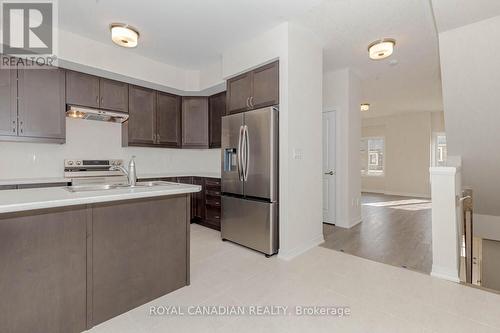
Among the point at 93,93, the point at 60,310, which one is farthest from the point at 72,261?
the point at 93,93

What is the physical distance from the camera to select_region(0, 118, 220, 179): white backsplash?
3.14m

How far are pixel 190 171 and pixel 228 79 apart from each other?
7.39 feet

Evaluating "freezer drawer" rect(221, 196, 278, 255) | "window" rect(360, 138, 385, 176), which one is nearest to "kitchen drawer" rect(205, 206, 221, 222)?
"freezer drawer" rect(221, 196, 278, 255)

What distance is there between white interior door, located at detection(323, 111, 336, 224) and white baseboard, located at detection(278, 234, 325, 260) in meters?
1.04

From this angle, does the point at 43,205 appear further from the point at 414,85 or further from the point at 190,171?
the point at 414,85

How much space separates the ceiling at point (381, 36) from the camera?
2.59 meters

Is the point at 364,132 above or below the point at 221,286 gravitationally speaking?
above

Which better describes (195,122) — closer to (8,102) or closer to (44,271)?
(8,102)

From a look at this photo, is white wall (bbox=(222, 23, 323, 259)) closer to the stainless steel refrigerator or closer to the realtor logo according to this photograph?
the stainless steel refrigerator

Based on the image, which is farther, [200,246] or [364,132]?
[364,132]

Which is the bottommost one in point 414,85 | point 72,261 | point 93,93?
point 72,261

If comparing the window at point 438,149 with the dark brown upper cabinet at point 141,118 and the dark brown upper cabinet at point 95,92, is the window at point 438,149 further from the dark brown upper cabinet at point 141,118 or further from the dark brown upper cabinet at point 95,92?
the dark brown upper cabinet at point 95,92

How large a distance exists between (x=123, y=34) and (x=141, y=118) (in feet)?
4.67

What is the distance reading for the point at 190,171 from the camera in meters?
5.02
